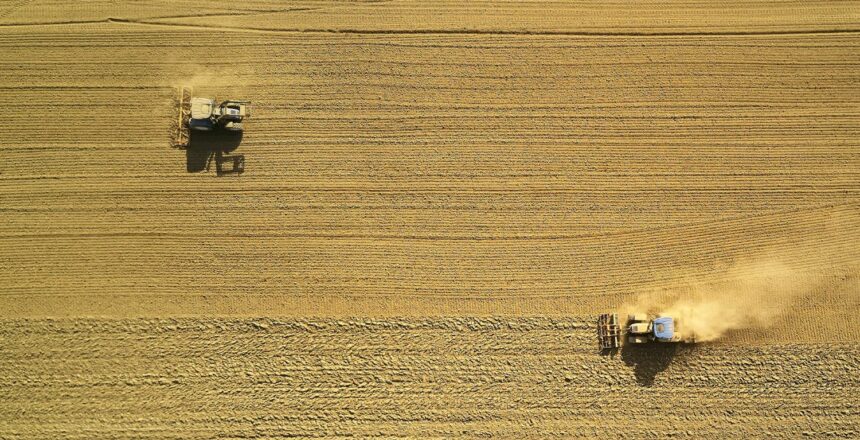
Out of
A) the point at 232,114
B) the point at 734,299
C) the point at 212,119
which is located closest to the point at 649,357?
the point at 734,299

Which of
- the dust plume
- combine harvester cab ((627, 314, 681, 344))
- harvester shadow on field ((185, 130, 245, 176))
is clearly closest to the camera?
combine harvester cab ((627, 314, 681, 344))

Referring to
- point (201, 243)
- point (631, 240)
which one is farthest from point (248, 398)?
point (631, 240)

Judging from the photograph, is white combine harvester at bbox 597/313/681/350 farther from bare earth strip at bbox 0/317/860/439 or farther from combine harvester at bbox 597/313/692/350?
bare earth strip at bbox 0/317/860/439

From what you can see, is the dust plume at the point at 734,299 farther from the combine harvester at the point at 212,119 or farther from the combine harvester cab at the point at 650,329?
the combine harvester at the point at 212,119

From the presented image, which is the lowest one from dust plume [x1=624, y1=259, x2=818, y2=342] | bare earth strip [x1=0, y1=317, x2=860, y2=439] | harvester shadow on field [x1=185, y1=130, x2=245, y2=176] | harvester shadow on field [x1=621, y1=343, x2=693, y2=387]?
bare earth strip [x1=0, y1=317, x2=860, y2=439]

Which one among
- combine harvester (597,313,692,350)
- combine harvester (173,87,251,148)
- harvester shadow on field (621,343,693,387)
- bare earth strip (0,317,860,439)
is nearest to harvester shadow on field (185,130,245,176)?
combine harvester (173,87,251,148)

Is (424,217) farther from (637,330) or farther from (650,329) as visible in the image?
(650,329)

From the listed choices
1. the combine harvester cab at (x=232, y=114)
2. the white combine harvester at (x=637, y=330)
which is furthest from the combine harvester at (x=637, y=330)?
the combine harvester cab at (x=232, y=114)
